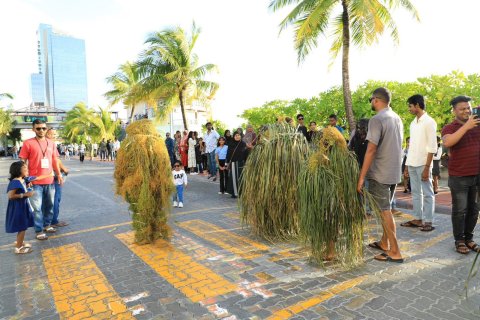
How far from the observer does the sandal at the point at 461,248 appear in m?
4.04

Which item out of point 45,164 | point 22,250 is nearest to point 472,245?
point 22,250

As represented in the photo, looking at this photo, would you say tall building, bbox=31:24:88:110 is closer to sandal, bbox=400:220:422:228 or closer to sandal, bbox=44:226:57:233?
sandal, bbox=44:226:57:233

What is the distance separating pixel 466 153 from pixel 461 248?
3.89 ft

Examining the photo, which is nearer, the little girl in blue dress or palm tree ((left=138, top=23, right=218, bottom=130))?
the little girl in blue dress

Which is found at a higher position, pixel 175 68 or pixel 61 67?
pixel 61 67

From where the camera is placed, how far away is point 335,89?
45.7 feet

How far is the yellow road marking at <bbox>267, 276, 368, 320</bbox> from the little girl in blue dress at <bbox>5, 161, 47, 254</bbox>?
3791mm

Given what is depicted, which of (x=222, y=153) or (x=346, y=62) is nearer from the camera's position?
(x=222, y=153)

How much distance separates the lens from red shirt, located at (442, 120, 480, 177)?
4094mm

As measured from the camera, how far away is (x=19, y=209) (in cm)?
458

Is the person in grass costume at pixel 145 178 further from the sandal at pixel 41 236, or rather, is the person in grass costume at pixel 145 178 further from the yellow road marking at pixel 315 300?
the yellow road marking at pixel 315 300

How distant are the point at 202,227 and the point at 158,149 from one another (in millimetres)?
1733

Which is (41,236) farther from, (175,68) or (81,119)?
(81,119)

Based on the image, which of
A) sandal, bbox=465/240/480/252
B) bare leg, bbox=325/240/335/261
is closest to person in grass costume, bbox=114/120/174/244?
bare leg, bbox=325/240/335/261
